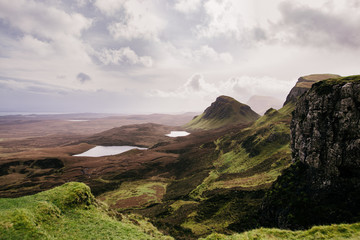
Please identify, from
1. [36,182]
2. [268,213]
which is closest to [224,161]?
[268,213]

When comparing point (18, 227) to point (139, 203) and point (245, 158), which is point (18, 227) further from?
point (245, 158)

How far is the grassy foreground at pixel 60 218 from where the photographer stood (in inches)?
704

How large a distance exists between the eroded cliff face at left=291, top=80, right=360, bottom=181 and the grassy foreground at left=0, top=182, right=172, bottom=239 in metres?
30.5

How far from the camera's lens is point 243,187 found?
2138 inches

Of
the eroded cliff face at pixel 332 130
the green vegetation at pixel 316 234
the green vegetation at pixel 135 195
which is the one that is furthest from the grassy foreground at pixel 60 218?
the green vegetation at pixel 135 195

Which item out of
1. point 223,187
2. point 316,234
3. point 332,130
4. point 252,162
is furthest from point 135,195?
point 332,130

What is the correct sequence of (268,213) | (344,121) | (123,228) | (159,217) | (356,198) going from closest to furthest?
1. (356,198)
2. (123,228)
3. (344,121)
4. (268,213)
5. (159,217)

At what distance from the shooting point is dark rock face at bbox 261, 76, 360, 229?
25109 millimetres

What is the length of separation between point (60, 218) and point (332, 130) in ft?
143

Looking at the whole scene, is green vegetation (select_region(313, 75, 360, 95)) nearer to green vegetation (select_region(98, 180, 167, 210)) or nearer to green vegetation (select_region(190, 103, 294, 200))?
green vegetation (select_region(190, 103, 294, 200))

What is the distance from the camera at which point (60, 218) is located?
2353 cm

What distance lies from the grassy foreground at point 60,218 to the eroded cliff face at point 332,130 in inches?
1200

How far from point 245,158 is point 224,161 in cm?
1146

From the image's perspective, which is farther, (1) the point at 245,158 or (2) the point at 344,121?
(1) the point at 245,158
